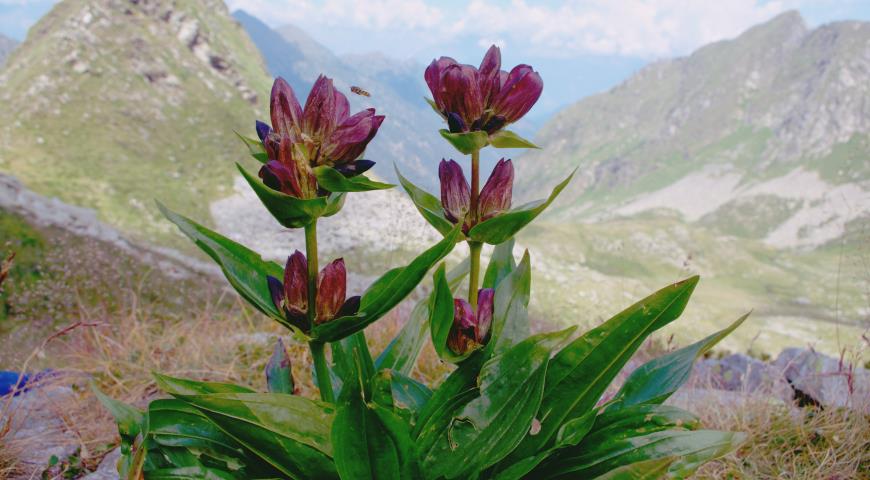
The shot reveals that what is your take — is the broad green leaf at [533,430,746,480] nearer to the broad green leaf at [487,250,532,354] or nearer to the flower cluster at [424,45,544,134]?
the broad green leaf at [487,250,532,354]

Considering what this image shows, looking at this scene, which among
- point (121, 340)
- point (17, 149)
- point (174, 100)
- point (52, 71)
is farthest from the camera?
point (174, 100)

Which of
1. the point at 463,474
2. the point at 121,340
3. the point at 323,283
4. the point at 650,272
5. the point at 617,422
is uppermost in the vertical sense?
the point at 323,283

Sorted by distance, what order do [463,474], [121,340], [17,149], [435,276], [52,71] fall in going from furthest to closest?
1. [52,71]
2. [17,149]
3. [121,340]
4. [463,474]
5. [435,276]

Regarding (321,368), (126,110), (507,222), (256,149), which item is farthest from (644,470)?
(126,110)

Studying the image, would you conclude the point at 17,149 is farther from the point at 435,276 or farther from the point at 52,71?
the point at 435,276

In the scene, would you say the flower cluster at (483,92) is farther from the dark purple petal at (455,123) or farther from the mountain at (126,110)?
A: the mountain at (126,110)

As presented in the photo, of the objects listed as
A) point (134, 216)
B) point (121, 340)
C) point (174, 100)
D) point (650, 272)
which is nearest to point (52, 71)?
point (174, 100)
